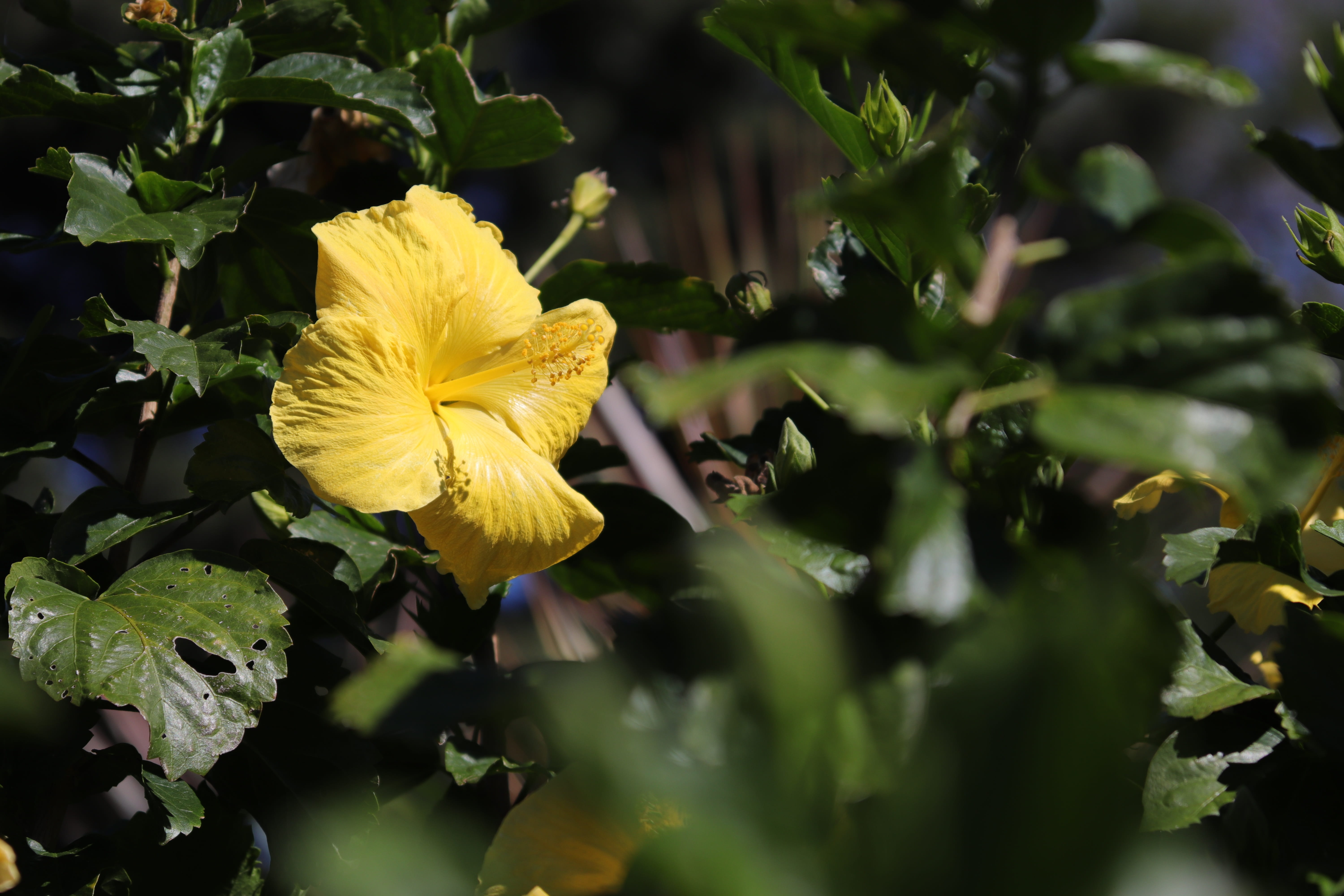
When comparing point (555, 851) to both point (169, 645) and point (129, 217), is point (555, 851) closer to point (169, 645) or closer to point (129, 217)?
point (169, 645)

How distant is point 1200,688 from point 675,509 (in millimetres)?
458

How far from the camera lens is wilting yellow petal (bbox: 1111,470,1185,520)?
75 cm

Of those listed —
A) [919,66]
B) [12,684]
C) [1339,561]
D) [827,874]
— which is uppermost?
[919,66]

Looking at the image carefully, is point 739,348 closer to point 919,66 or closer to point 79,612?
point 919,66

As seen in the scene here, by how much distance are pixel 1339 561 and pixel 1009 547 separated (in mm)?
598

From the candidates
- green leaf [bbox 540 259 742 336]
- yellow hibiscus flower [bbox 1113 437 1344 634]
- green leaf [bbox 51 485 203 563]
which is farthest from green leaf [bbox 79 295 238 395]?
yellow hibiscus flower [bbox 1113 437 1344 634]

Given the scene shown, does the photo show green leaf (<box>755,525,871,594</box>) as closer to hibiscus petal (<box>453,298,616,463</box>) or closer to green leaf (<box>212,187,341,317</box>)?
hibiscus petal (<box>453,298,616,463</box>)

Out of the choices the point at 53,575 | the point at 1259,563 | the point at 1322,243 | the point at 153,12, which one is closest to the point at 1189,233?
the point at 1259,563

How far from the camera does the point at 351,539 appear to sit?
0.86 meters

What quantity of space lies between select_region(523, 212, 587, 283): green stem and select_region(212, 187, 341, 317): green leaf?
19 cm

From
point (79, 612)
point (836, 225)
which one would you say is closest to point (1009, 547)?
point (836, 225)

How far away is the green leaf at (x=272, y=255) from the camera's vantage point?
0.84 metres

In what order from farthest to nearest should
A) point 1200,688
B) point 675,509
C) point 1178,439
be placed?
point 675,509 < point 1200,688 < point 1178,439

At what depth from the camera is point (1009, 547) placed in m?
0.35
